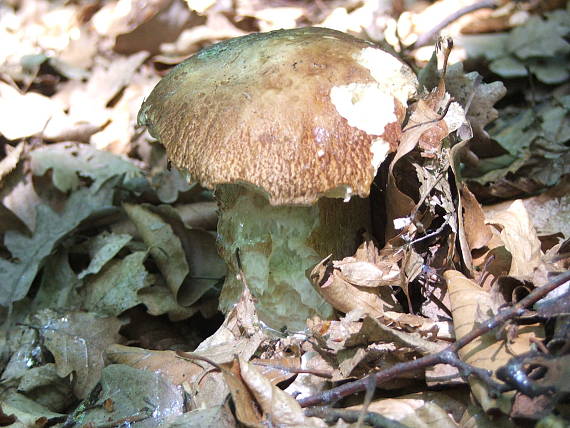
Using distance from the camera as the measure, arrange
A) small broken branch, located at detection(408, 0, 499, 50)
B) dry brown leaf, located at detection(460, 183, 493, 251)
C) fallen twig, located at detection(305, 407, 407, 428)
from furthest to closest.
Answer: small broken branch, located at detection(408, 0, 499, 50) < dry brown leaf, located at detection(460, 183, 493, 251) < fallen twig, located at detection(305, 407, 407, 428)

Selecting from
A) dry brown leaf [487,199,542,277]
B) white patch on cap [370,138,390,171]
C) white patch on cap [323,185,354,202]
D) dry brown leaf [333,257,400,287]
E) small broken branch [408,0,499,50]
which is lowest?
small broken branch [408,0,499,50]

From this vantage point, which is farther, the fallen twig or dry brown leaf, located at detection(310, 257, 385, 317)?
dry brown leaf, located at detection(310, 257, 385, 317)

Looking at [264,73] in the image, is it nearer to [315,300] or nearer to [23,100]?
[315,300]

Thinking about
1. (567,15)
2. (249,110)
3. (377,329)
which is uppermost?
(249,110)

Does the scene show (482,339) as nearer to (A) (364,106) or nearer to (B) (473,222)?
(B) (473,222)

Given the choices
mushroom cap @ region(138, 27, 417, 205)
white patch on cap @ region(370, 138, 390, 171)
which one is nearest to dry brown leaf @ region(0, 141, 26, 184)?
mushroom cap @ region(138, 27, 417, 205)

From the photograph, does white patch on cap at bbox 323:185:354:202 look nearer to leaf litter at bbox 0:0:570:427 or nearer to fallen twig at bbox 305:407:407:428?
leaf litter at bbox 0:0:570:427

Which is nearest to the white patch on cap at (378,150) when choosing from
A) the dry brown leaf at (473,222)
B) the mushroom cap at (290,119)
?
Result: the mushroom cap at (290,119)

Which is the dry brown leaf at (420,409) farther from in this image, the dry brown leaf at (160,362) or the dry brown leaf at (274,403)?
the dry brown leaf at (160,362)

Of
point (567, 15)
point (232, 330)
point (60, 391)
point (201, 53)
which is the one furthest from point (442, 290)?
point (567, 15)
